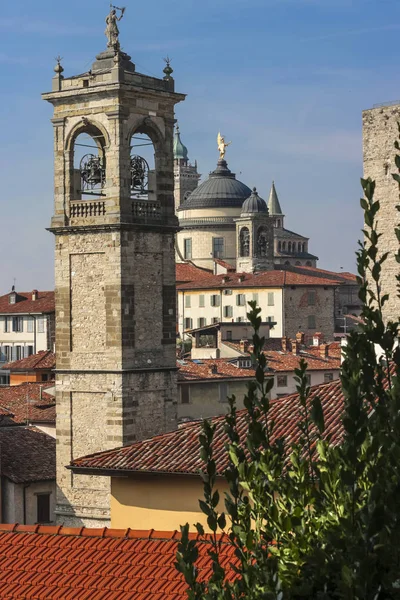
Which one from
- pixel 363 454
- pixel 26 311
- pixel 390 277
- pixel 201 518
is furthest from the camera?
pixel 26 311

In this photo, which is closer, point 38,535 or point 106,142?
point 38,535

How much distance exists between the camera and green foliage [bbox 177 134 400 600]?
675 centimetres

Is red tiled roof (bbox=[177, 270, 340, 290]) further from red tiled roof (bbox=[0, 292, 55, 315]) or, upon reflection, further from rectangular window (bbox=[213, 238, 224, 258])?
red tiled roof (bbox=[0, 292, 55, 315])

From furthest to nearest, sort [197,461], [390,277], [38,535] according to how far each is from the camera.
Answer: [390,277] < [197,461] < [38,535]

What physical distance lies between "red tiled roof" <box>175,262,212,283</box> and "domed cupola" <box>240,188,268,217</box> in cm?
559

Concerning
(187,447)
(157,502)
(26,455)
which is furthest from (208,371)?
(157,502)

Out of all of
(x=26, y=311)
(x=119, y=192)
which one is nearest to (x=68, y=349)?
(x=119, y=192)

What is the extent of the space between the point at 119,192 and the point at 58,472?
258 inches

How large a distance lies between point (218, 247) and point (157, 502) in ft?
296

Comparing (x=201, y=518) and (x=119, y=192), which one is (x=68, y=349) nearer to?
(x=119, y=192)

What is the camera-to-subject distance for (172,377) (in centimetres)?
3322

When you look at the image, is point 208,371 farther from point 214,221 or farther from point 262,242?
point 214,221

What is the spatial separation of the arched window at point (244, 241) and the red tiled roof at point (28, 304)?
26662 mm

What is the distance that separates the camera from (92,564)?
14633 mm
